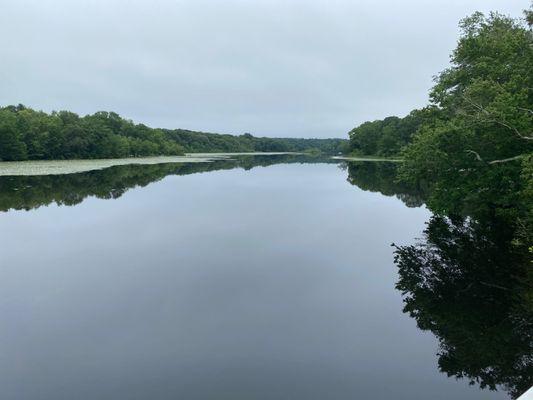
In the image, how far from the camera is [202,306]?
37.7ft

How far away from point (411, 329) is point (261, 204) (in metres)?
22.2

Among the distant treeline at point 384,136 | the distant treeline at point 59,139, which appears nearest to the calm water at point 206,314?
the distant treeline at point 59,139

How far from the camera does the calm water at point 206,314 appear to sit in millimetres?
7789

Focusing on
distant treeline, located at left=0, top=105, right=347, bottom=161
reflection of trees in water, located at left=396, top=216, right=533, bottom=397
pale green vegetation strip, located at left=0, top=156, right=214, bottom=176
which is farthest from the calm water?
distant treeline, located at left=0, top=105, right=347, bottom=161

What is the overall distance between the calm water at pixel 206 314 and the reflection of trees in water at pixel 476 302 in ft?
1.57

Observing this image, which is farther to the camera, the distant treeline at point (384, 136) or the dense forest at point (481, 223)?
the distant treeline at point (384, 136)

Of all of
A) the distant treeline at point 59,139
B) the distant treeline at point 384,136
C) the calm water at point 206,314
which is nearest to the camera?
the calm water at point 206,314

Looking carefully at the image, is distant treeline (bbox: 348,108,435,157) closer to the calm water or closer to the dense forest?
the dense forest

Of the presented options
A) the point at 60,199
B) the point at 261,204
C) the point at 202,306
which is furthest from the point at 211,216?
the point at 202,306

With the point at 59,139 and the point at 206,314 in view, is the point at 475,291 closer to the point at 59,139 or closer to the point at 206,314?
the point at 206,314

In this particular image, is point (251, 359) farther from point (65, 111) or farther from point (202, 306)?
point (65, 111)

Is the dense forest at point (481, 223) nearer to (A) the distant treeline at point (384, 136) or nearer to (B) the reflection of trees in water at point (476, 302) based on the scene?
(B) the reflection of trees in water at point (476, 302)

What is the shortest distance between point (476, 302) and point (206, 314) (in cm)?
749

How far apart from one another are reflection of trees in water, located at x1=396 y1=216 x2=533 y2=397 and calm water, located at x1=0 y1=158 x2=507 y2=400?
478 mm
